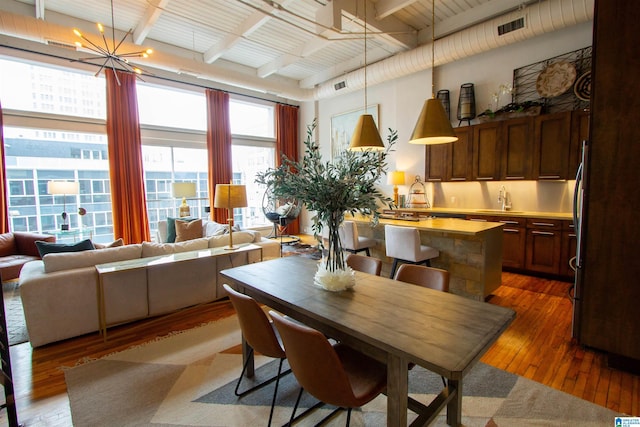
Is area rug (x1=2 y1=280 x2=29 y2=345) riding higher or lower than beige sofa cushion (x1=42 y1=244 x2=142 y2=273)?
lower

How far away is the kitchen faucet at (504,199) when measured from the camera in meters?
5.13

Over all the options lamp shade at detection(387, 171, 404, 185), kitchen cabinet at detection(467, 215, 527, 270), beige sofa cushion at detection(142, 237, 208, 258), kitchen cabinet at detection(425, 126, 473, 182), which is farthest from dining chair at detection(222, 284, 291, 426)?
lamp shade at detection(387, 171, 404, 185)

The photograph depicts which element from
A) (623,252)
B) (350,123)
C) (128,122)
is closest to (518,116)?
(623,252)

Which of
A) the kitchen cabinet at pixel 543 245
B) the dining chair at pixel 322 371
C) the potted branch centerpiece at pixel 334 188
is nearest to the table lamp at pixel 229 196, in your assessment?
the potted branch centerpiece at pixel 334 188

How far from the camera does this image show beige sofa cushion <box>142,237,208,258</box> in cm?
337

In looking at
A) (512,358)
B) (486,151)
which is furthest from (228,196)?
(486,151)

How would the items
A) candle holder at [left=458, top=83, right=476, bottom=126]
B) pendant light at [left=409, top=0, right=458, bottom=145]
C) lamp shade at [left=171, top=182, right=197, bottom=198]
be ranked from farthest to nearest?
lamp shade at [left=171, top=182, right=197, bottom=198] < candle holder at [left=458, top=83, right=476, bottom=126] < pendant light at [left=409, top=0, right=458, bottom=145]

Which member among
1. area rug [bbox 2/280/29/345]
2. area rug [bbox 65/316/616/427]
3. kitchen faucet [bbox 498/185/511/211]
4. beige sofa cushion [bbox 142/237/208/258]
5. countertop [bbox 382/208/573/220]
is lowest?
area rug [bbox 65/316/616/427]

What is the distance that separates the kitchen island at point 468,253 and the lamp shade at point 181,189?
4.14 meters

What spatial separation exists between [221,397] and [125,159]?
5.25 m

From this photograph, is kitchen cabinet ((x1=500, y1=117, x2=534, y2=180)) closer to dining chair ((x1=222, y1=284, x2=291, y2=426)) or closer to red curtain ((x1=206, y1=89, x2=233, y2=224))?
dining chair ((x1=222, y1=284, x2=291, y2=426))

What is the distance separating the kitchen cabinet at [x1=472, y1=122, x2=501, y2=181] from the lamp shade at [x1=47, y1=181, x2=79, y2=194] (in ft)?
21.5

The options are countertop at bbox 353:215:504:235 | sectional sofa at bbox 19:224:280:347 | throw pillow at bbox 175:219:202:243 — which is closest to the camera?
sectional sofa at bbox 19:224:280:347

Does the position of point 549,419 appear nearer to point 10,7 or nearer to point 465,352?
point 465,352
